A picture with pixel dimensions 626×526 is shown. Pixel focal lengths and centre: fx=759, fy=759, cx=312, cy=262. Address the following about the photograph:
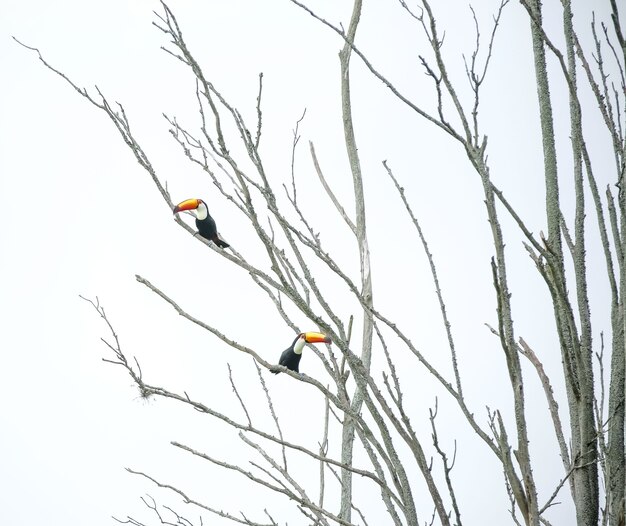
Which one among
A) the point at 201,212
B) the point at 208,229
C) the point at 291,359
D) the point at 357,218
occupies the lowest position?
the point at 357,218

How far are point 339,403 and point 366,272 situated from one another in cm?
143

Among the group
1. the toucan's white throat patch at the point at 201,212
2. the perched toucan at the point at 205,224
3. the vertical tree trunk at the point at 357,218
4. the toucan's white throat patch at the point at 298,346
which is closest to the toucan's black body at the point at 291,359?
the toucan's white throat patch at the point at 298,346

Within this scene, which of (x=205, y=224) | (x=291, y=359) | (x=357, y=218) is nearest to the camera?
(x=357, y=218)

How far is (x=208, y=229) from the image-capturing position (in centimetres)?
693

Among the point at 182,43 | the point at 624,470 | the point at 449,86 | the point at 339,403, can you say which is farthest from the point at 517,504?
the point at 182,43

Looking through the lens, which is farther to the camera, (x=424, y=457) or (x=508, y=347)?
(x=424, y=457)

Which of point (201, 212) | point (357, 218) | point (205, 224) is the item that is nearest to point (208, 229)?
point (205, 224)

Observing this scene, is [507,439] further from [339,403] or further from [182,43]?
[182,43]

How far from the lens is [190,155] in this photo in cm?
273

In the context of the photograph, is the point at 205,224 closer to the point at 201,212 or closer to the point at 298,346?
the point at 201,212

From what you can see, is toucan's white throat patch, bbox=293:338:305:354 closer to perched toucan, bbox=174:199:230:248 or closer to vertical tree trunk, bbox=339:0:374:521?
perched toucan, bbox=174:199:230:248

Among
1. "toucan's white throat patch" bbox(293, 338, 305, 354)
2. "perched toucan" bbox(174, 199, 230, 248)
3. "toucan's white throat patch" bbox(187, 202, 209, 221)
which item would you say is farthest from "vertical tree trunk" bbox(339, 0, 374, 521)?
"toucan's white throat patch" bbox(187, 202, 209, 221)

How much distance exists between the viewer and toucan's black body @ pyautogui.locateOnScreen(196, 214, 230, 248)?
6.88m

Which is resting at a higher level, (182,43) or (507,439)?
(182,43)
